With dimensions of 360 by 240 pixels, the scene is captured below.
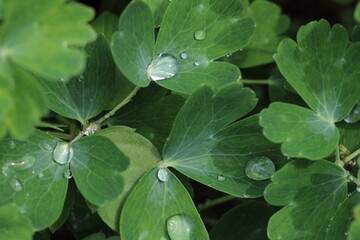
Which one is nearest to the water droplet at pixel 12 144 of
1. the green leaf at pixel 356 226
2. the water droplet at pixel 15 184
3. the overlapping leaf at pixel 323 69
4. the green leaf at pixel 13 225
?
the water droplet at pixel 15 184

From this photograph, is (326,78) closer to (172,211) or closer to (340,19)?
(172,211)

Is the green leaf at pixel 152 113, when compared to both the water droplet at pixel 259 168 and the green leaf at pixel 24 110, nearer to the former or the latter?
the water droplet at pixel 259 168

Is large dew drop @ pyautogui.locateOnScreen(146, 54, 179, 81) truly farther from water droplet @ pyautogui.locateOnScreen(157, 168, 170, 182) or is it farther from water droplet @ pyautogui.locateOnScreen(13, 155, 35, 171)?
water droplet @ pyautogui.locateOnScreen(13, 155, 35, 171)

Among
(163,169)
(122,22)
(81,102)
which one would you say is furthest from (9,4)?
(163,169)

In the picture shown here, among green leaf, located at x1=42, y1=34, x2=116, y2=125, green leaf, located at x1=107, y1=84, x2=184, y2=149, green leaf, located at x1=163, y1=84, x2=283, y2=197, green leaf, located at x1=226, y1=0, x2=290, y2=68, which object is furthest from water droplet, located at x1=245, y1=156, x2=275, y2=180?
green leaf, located at x1=226, y1=0, x2=290, y2=68

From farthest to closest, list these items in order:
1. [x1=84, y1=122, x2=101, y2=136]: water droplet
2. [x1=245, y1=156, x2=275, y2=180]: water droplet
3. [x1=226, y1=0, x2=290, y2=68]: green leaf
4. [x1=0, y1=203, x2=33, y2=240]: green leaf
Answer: [x1=226, y1=0, x2=290, y2=68]: green leaf → [x1=84, y1=122, x2=101, y2=136]: water droplet → [x1=245, y1=156, x2=275, y2=180]: water droplet → [x1=0, y1=203, x2=33, y2=240]: green leaf

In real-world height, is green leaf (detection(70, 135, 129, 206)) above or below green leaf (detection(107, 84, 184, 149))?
above
